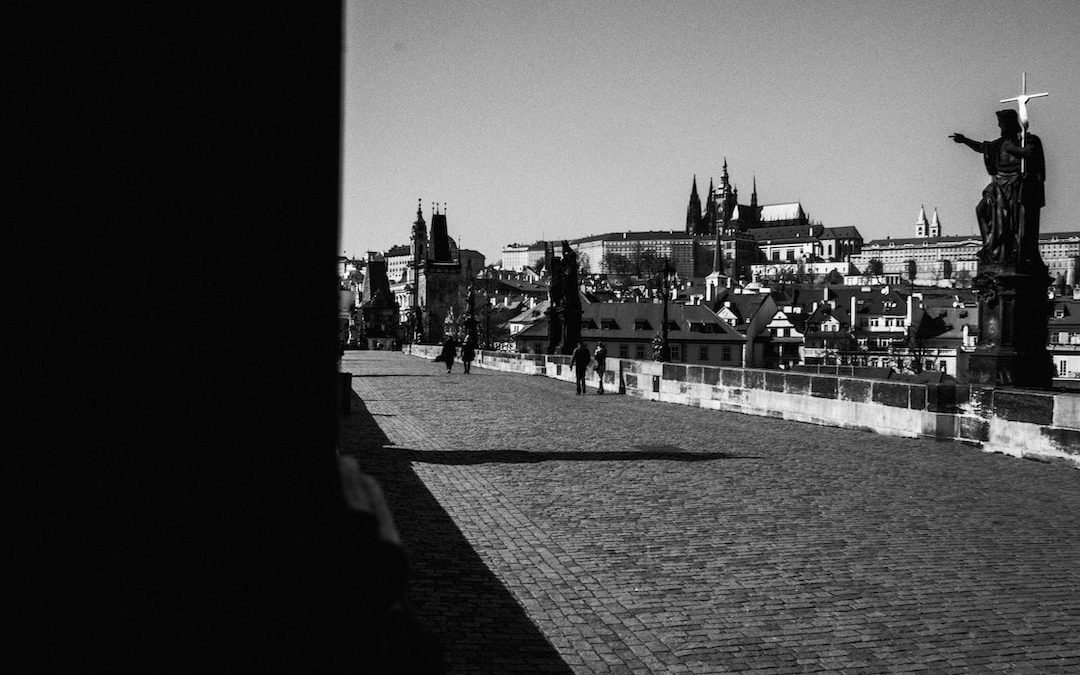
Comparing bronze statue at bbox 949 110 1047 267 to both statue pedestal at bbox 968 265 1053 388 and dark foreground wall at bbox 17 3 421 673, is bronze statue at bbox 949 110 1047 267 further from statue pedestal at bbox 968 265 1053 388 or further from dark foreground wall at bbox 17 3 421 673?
dark foreground wall at bbox 17 3 421 673

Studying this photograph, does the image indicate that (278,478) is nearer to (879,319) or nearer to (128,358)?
(128,358)

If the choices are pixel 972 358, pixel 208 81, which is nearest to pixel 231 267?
pixel 208 81

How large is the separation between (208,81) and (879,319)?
137 meters

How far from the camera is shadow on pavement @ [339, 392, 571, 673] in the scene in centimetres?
460

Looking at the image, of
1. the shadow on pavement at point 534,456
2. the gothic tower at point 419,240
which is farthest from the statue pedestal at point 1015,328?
the gothic tower at point 419,240

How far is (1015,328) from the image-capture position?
13195mm

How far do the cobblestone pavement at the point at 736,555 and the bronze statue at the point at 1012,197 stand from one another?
2784mm

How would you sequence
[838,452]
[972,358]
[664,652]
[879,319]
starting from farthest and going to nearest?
[879,319]
[972,358]
[838,452]
[664,652]

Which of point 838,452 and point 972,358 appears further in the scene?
point 972,358

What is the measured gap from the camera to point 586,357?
2433 cm

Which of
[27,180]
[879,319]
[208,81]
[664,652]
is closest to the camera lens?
[27,180]

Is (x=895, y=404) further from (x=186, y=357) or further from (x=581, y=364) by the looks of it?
(x=186, y=357)

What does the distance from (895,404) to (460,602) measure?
1046 centimetres

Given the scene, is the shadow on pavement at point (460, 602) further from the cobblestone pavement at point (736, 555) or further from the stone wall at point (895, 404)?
the stone wall at point (895, 404)
